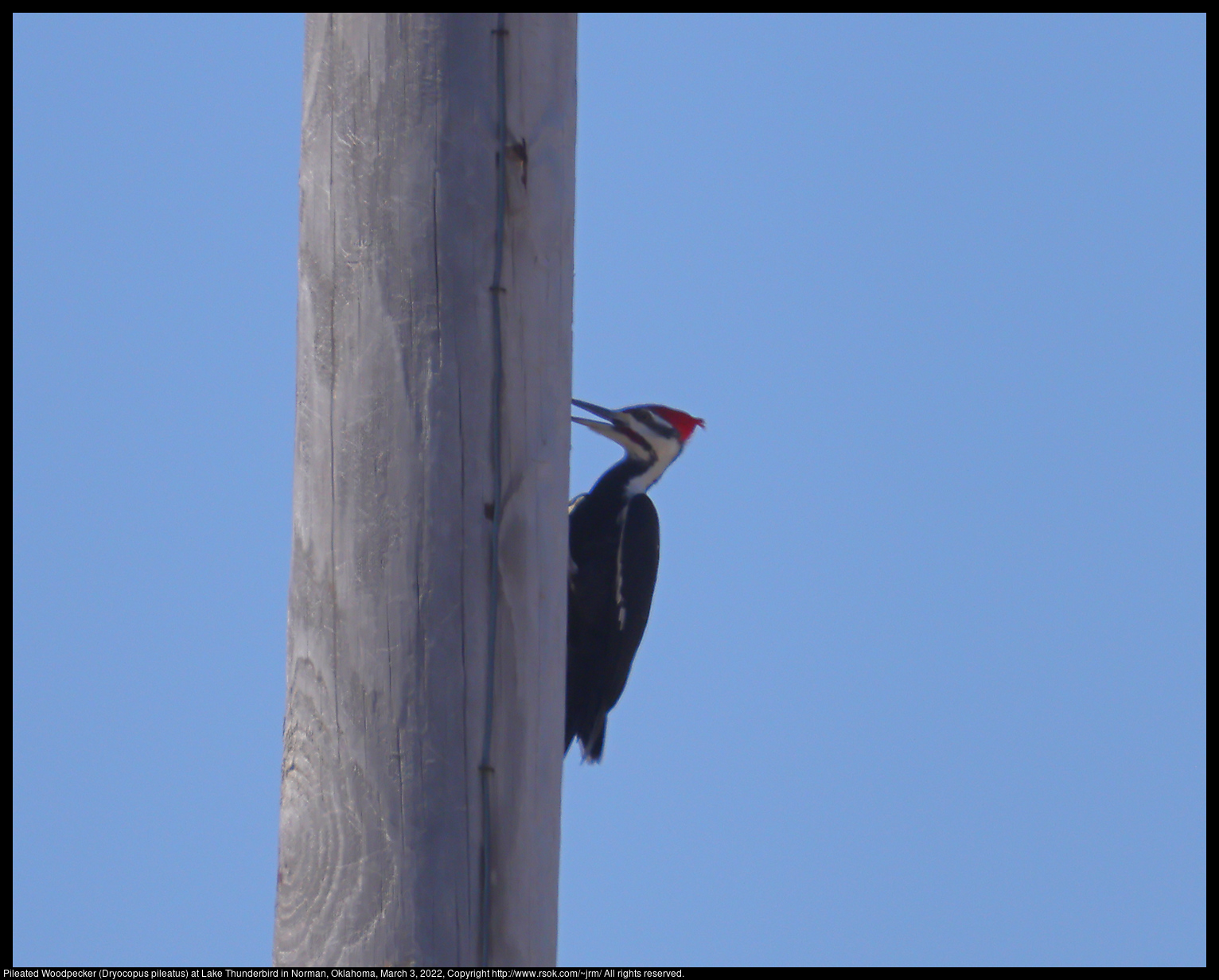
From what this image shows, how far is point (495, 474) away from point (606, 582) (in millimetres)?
2921

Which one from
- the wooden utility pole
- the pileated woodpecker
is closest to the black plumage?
the pileated woodpecker

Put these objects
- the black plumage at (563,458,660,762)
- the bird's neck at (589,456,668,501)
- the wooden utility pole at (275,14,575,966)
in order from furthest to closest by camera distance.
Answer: the bird's neck at (589,456,668,501) → the black plumage at (563,458,660,762) → the wooden utility pole at (275,14,575,966)

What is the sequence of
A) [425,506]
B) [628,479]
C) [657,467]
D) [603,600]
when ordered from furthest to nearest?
[657,467] → [628,479] → [603,600] → [425,506]

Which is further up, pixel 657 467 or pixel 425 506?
pixel 657 467

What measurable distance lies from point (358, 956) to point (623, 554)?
3.10 meters

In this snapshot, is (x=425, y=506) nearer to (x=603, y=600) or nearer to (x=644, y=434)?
(x=603, y=600)

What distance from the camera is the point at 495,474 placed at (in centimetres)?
212

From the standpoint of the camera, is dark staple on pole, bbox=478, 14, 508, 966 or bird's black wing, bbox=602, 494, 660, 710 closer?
dark staple on pole, bbox=478, 14, 508, 966

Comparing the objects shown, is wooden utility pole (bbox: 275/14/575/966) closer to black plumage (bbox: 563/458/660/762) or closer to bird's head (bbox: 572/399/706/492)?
black plumage (bbox: 563/458/660/762)

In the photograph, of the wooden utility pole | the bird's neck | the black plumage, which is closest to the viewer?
the wooden utility pole

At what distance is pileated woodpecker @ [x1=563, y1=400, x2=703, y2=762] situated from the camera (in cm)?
483

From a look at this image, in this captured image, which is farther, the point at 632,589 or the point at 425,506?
the point at 632,589

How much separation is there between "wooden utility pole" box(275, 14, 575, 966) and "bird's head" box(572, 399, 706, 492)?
3150 mm

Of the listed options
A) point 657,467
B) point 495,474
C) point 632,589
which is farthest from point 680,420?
point 495,474
